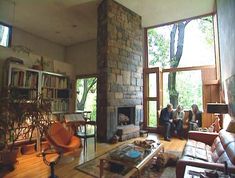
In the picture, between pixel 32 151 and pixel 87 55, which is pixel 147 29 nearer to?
pixel 87 55

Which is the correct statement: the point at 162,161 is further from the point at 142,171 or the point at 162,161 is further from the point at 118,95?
the point at 118,95

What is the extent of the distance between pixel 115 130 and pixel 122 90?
1.19m

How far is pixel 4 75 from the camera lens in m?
4.62

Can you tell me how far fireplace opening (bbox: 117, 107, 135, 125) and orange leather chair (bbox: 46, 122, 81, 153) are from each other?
6.11ft

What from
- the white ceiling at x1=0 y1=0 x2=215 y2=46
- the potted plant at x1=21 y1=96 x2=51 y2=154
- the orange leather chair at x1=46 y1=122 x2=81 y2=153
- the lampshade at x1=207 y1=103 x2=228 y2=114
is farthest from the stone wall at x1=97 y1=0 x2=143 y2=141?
the lampshade at x1=207 y1=103 x2=228 y2=114

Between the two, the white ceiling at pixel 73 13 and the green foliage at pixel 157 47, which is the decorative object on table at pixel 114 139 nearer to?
the green foliage at pixel 157 47

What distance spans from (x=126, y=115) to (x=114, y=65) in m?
1.68

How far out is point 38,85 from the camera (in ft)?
15.6

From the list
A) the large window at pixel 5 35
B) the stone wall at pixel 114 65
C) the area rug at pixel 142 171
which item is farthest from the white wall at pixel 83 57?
the area rug at pixel 142 171

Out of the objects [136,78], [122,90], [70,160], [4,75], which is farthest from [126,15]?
[70,160]

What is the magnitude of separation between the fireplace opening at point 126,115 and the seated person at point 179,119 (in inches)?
54.3

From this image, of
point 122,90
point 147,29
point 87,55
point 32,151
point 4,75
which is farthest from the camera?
point 87,55

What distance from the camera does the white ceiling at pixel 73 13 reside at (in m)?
4.91

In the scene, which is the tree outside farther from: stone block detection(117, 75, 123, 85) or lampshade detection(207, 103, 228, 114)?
lampshade detection(207, 103, 228, 114)
